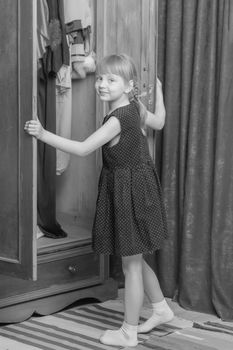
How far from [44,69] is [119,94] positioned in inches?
25.2

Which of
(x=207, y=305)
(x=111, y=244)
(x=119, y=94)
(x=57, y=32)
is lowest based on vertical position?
(x=207, y=305)

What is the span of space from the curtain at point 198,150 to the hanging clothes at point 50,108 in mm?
509

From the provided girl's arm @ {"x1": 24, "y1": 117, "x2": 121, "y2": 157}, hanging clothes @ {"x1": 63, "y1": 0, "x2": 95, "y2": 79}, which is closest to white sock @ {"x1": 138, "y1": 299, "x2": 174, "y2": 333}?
girl's arm @ {"x1": 24, "y1": 117, "x2": 121, "y2": 157}

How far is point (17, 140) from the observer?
8.12 ft

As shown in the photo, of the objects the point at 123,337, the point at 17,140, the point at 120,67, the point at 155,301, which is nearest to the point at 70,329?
the point at 123,337

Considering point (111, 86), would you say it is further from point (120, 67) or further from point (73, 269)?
point (73, 269)

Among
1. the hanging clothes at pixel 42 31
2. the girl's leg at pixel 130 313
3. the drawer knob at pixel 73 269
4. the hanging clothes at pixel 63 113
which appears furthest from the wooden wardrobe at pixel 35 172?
the girl's leg at pixel 130 313

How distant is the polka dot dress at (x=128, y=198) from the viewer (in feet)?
8.44

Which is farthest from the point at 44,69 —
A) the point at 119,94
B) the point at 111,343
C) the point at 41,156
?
the point at 111,343

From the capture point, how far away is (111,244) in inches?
104

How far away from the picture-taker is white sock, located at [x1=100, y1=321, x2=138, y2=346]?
101 inches

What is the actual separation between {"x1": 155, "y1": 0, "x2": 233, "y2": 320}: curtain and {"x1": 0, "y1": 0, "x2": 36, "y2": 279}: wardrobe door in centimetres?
91

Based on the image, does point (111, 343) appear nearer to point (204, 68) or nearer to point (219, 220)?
point (219, 220)

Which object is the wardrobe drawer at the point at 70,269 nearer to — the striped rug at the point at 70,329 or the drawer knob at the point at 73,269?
the drawer knob at the point at 73,269
